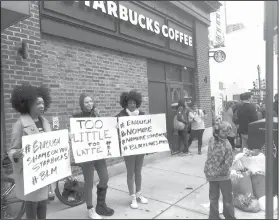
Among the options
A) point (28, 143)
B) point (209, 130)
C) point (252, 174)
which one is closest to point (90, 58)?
point (28, 143)

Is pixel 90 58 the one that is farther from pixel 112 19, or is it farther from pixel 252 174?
pixel 252 174

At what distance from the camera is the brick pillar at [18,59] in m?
3.79

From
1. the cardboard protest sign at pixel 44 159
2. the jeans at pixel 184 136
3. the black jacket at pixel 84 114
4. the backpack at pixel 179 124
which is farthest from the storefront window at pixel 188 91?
the cardboard protest sign at pixel 44 159

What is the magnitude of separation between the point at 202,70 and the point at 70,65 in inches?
224

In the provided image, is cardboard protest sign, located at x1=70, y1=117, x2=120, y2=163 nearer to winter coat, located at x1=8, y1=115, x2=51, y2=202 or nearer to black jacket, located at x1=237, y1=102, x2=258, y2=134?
winter coat, located at x1=8, y1=115, x2=51, y2=202

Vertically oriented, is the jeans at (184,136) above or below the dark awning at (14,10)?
below

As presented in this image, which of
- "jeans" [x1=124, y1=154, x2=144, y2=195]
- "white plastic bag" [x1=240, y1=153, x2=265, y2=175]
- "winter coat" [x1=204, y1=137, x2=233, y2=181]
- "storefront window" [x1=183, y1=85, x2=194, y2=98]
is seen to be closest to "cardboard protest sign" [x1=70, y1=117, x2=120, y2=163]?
"jeans" [x1=124, y1=154, x2=144, y2=195]

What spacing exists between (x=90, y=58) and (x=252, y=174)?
3625 millimetres

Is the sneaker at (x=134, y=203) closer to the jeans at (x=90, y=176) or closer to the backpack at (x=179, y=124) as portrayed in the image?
the jeans at (x=90, y=176)

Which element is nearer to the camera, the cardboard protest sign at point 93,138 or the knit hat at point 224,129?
the knit hat at point 224,129

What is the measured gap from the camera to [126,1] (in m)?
6.26

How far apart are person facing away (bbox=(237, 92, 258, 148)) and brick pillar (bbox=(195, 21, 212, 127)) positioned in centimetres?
249

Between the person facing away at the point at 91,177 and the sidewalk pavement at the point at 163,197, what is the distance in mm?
161

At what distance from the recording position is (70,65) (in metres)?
4.95
